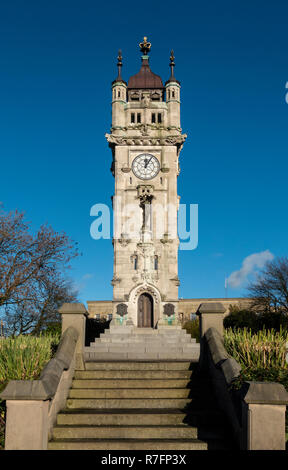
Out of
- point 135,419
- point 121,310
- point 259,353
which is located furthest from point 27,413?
point 121,310

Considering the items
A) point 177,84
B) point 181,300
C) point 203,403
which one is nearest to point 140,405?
point 203,403

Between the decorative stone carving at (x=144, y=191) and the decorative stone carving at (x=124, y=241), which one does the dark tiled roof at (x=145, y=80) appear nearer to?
the decorative stone carving at (x=144, y=191)

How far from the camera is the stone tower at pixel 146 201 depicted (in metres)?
38.3

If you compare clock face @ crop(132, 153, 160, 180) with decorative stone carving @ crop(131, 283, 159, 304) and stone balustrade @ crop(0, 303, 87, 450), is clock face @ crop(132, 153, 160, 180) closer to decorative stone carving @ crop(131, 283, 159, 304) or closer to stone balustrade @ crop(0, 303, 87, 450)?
decorative stone carving @ crop(131, 283, 159, 304)

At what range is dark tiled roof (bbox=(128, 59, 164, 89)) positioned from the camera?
4477 cm

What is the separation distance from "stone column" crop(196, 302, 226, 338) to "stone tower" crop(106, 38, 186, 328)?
25428 millimetres

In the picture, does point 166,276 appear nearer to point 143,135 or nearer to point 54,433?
point 143,135

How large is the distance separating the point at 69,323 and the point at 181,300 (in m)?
64.3

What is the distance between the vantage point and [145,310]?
3850cm

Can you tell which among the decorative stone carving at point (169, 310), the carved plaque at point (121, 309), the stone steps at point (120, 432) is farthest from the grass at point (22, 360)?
the decorative stone carving at point (169, 310)

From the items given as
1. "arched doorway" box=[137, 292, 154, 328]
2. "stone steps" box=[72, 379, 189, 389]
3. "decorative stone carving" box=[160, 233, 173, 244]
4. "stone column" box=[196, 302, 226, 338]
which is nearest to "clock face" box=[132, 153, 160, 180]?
"decorative stone carving" box=[160, 233, 173, 244]

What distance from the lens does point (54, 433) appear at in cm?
880

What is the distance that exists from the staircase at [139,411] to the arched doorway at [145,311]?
2648cm
